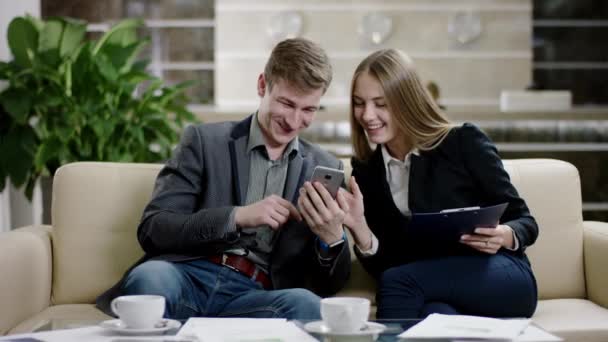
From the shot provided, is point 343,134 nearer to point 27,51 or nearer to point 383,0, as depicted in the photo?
point 27,51

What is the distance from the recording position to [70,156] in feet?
12.0

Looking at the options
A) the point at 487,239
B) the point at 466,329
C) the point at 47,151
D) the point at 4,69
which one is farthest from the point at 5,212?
the point at 466,329

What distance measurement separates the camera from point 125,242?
7.80 feet

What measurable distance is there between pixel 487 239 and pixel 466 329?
67 centimetres

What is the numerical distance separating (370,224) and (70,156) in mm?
→ 1833

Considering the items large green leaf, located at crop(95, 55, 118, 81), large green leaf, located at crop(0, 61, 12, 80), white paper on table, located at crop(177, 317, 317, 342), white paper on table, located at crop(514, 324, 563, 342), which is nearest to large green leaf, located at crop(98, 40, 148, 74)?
large green leaf, located at crop(95, 55, 118, 81)

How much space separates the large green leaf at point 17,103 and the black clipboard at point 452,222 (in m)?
2.10

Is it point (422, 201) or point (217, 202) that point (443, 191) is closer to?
point (422, 201)

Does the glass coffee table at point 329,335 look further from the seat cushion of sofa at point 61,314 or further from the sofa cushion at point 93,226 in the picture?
the sofa cushion at point 93,226

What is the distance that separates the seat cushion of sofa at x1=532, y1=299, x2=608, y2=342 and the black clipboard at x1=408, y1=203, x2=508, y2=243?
28 centimetres

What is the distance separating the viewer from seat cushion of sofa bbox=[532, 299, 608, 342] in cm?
202

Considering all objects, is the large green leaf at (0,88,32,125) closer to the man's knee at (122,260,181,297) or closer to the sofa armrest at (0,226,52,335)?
the sofa armrest at (0,226,52,335)

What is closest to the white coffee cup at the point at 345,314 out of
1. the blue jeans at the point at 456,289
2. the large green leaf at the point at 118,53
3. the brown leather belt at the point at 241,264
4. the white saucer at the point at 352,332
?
the white saucer at the point at 352,332

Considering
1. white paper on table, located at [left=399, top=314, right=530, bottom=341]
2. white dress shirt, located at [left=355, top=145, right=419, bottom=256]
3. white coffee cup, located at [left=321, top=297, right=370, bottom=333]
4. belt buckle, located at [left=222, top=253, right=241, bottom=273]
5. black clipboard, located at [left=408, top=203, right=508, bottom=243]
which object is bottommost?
belt buckle, located at [left=222, top=253, right=241, bottom=273]
